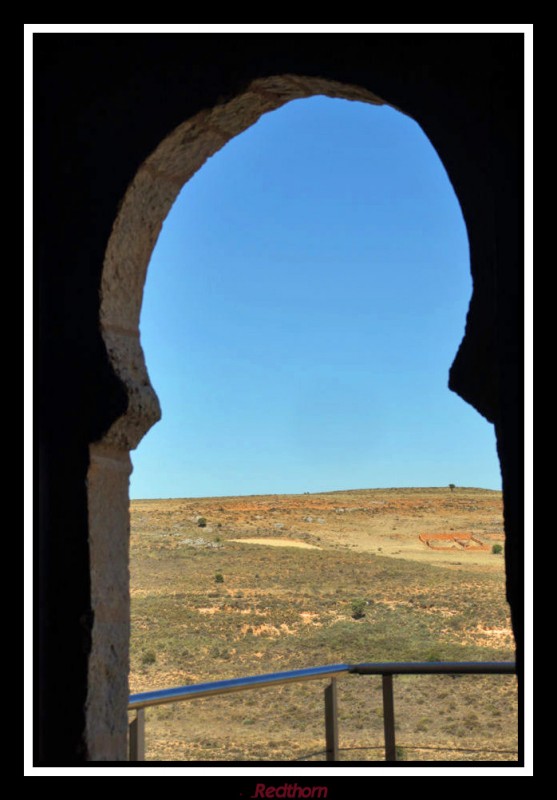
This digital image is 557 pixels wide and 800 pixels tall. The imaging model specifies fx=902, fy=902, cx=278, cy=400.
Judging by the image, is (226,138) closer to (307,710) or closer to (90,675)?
(90,675)

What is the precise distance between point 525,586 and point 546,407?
481 mm

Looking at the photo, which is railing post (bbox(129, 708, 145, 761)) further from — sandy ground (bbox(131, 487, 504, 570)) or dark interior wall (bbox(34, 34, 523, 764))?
sandy ground (bbox(131, 487, 504, 570))

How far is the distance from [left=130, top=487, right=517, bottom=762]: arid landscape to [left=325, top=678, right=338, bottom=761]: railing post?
1626cm

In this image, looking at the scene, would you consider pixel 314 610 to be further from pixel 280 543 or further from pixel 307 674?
pixel 307 674

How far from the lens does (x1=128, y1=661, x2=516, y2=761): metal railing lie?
10.3ft

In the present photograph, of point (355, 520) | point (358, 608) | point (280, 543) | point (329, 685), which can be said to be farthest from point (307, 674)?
point (355, 520)

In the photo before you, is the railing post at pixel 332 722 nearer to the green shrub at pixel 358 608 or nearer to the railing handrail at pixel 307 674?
the railing handrail at pixel 307 674

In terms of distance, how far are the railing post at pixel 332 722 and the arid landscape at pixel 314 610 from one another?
640 inches

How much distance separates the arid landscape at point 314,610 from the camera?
Answer: 21.9m

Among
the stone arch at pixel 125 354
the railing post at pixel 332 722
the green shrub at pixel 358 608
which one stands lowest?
the green shrub at pixel 358 608

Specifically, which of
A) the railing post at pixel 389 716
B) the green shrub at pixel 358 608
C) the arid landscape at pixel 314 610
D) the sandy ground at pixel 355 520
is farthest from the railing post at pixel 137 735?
the green shrub at pixel 358 608

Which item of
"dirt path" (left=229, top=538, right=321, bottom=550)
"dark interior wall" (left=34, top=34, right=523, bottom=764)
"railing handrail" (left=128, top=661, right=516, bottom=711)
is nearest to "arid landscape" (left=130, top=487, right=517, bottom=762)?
"dirt path" (left=229, top=538, right=321, bottom=550)

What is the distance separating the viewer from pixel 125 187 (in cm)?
321

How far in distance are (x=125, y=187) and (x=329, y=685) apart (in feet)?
6.74
